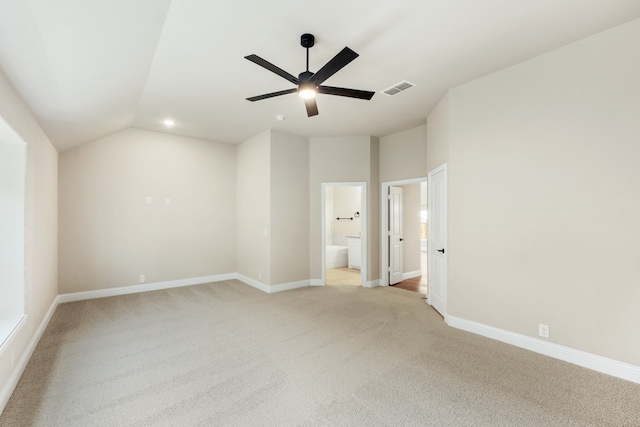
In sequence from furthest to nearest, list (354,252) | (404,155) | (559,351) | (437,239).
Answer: (354,252)
(404,155)
(437,239)
(559,351)

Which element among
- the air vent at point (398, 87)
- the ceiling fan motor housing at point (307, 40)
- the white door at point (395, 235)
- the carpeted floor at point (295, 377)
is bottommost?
the carpeted floor at point (295, 377)

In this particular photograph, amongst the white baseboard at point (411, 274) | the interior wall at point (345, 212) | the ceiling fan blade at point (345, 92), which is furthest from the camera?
the interior wall at point (345, 212)

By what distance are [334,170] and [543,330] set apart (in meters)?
4.04

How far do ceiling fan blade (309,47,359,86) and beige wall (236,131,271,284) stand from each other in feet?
9.71

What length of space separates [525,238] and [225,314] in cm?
386

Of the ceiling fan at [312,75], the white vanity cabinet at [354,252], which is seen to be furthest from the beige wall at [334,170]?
the ceiling fan at [312,75]

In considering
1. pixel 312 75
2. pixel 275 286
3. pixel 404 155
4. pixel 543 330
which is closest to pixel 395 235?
pixel 404 155

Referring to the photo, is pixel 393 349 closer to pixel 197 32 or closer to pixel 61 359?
pixel 61 359

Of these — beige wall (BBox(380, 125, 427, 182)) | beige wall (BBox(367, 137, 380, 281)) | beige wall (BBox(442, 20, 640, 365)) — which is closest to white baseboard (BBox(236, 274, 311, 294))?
beige wall (BBox(367, 137, 380, 281))

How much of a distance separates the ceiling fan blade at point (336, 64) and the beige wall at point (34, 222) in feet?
7.75

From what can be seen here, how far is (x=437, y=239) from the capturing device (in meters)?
4.21

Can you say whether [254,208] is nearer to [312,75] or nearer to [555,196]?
[312,75]

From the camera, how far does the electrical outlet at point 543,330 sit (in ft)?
9.38

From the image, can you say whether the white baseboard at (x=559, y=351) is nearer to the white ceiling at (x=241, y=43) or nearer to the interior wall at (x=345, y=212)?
the white ceiling at (x=241, y=43)
